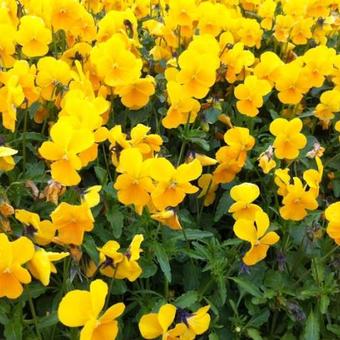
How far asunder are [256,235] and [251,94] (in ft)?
2.60

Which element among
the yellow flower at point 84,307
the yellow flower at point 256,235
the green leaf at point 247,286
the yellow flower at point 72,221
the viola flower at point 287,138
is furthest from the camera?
the viola flower at point 287,138

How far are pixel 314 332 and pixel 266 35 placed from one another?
1.85 meters

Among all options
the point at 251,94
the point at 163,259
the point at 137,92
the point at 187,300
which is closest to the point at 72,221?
the point at 163,259

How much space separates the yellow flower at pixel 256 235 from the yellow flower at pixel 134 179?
306 mm

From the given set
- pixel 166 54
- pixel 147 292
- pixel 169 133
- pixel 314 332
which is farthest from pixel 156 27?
pixel 314 332

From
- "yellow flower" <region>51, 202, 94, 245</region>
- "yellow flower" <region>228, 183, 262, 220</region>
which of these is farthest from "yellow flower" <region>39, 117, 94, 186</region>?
"yellow flower" <region>228, 183, 262, 220</region>

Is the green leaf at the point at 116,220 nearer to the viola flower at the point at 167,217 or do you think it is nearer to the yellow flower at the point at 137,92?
the viola flower at the point at 167,217

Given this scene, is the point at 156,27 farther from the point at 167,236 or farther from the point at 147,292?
the point at 147,292

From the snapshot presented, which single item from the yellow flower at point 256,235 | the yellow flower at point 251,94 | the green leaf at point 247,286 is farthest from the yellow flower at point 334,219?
the yellow flower at point 251,94

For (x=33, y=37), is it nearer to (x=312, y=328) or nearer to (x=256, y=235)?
(x=256, y=235)

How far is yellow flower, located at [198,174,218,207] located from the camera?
2629mm

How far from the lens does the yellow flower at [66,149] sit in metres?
1.91

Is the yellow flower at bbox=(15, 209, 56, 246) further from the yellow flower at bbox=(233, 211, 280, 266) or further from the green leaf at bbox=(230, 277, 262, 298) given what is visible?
the green leaf at bbox=(230, 277, 262, 298)

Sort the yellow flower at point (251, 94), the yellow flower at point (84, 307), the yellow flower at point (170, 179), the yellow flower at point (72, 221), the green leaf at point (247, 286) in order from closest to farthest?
the yellow flower at point (84, 307), the yellow flower at point (72, 221), the yellow flower at point (170, 179), the green leaf at point (247, 286), the yellow flower at point (251, 94)
